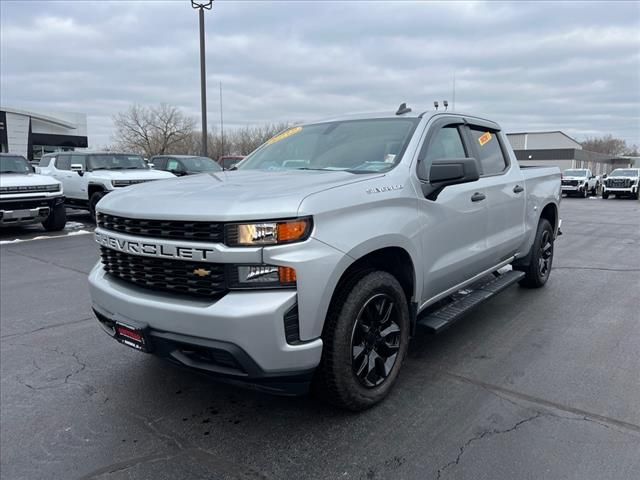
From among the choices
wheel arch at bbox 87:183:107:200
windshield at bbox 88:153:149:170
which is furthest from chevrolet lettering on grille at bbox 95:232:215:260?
windshield at bbox 88:153:149:170

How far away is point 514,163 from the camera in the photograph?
202 inches

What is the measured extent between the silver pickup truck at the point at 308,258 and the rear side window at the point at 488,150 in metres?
0.40

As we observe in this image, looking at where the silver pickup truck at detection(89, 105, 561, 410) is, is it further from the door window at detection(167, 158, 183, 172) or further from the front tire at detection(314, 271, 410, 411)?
the door window at detection(167, 158, 183, 172)

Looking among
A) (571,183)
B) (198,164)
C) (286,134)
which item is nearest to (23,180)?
(198,164)

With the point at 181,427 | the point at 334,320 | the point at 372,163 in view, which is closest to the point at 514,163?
the point at 372,163

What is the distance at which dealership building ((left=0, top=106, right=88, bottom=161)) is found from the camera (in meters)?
48.1

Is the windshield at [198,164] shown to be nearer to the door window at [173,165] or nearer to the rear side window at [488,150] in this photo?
the door window at [173,165]

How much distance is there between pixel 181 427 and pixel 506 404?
6.62ft

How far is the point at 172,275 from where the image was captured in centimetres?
268

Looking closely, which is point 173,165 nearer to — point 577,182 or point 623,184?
point 577,182

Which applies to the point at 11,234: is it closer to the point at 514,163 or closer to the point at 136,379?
the point at 136,379

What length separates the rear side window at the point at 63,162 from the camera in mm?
13461

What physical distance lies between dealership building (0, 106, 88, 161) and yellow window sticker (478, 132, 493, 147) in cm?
4799

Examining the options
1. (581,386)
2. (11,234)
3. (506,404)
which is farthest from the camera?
(11,234)
